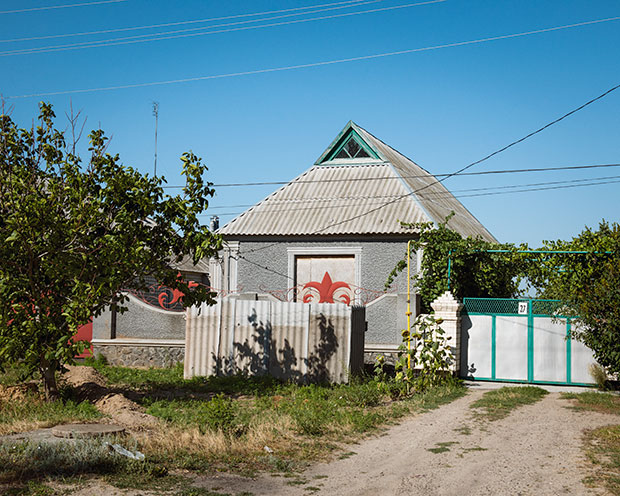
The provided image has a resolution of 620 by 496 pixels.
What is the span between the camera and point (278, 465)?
6.93 m

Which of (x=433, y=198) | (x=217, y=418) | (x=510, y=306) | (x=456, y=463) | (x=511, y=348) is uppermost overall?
(x=433, y=198)

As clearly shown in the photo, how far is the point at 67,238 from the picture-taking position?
994cm

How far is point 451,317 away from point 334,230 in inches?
226

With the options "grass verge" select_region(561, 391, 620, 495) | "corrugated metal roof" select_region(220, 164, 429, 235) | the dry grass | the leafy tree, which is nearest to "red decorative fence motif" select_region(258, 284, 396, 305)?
"corrugated metal roof" select_region(220, 164, 429, 235)

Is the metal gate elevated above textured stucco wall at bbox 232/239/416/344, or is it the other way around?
textured stucco wall at bbox 232/239/416/344

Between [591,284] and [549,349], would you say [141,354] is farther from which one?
[591,284]

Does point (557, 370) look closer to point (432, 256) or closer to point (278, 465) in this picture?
point (432, 256)

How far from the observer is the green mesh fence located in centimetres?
1341

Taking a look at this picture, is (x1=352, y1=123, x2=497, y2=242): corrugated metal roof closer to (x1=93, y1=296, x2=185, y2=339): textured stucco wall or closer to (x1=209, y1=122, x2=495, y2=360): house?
(x1=209, y1=122, x2=495, y2=360): house

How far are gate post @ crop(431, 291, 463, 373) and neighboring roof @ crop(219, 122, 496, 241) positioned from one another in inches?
153

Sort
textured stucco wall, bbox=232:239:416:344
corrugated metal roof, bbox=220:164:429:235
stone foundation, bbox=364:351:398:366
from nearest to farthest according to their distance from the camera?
1. stone foundation, bbox=364:351:398:366
2. textured stucco wall, bbox=232:239:416:344
3. corrugated metal roof, bbox=220:164:429:235

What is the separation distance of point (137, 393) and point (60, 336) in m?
2.02

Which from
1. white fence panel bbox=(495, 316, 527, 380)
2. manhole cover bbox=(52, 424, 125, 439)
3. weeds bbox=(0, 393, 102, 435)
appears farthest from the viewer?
white fence panel bbox=(495, 316, 527, 380)

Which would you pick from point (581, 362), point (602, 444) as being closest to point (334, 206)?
point (581, 362)
